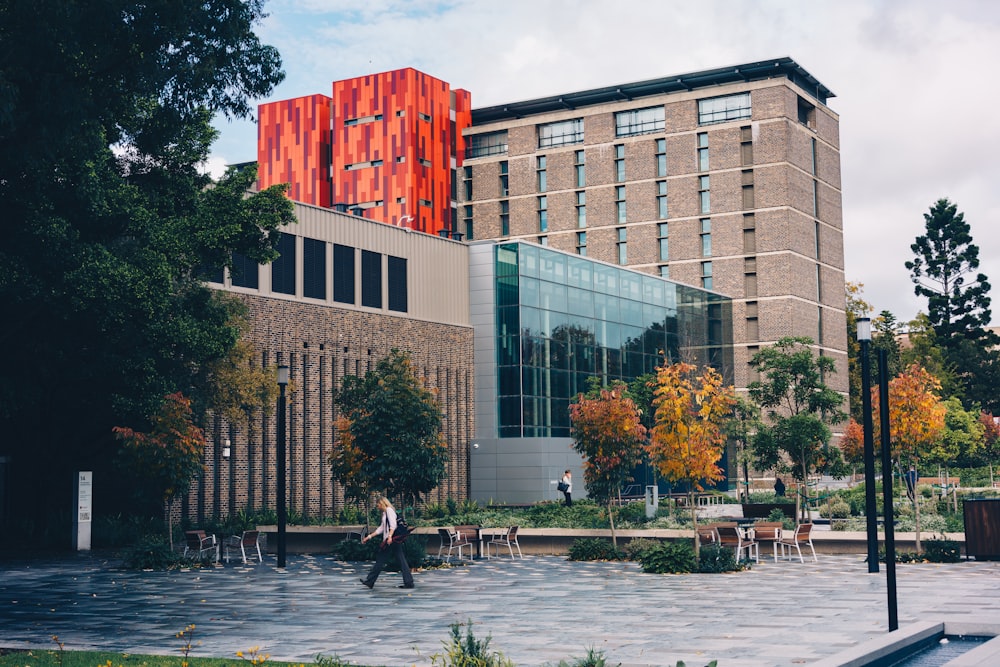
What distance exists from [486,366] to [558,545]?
72.5 ft

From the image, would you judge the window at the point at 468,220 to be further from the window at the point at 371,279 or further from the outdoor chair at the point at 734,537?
the outdoor chair at the point at 734,537

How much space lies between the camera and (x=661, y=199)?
7800 centimetres

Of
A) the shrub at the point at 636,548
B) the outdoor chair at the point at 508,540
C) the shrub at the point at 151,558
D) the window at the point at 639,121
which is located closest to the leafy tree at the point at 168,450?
the shrub at the point at 151,558

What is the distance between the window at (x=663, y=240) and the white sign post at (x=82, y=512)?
53.2 m

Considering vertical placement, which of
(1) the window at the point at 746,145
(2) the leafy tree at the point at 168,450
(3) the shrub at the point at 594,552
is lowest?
(3) the shrub at the point at 594,552

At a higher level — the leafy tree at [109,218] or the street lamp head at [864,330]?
the leafy tree at [109,218]

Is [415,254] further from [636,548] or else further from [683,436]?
[683,436]

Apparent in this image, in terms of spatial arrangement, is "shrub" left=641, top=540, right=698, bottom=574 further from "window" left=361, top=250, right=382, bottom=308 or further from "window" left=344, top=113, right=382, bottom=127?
"window" left=344, top=113, right=382, bottom=127

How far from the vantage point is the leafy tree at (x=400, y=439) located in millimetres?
26578

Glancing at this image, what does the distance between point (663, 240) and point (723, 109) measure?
9508 mm

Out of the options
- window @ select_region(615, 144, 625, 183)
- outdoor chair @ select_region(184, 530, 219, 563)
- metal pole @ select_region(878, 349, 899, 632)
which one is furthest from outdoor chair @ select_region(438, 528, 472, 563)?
window @ select_region(615, 144, 625, 183)

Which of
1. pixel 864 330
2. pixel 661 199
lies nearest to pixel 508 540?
pixel 864 330

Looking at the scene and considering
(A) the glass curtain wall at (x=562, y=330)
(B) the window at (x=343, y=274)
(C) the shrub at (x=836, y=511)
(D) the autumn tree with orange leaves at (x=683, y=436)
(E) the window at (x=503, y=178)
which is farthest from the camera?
(E) the window at (x=503, y=178)

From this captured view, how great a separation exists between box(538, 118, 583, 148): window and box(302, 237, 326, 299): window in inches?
1675
